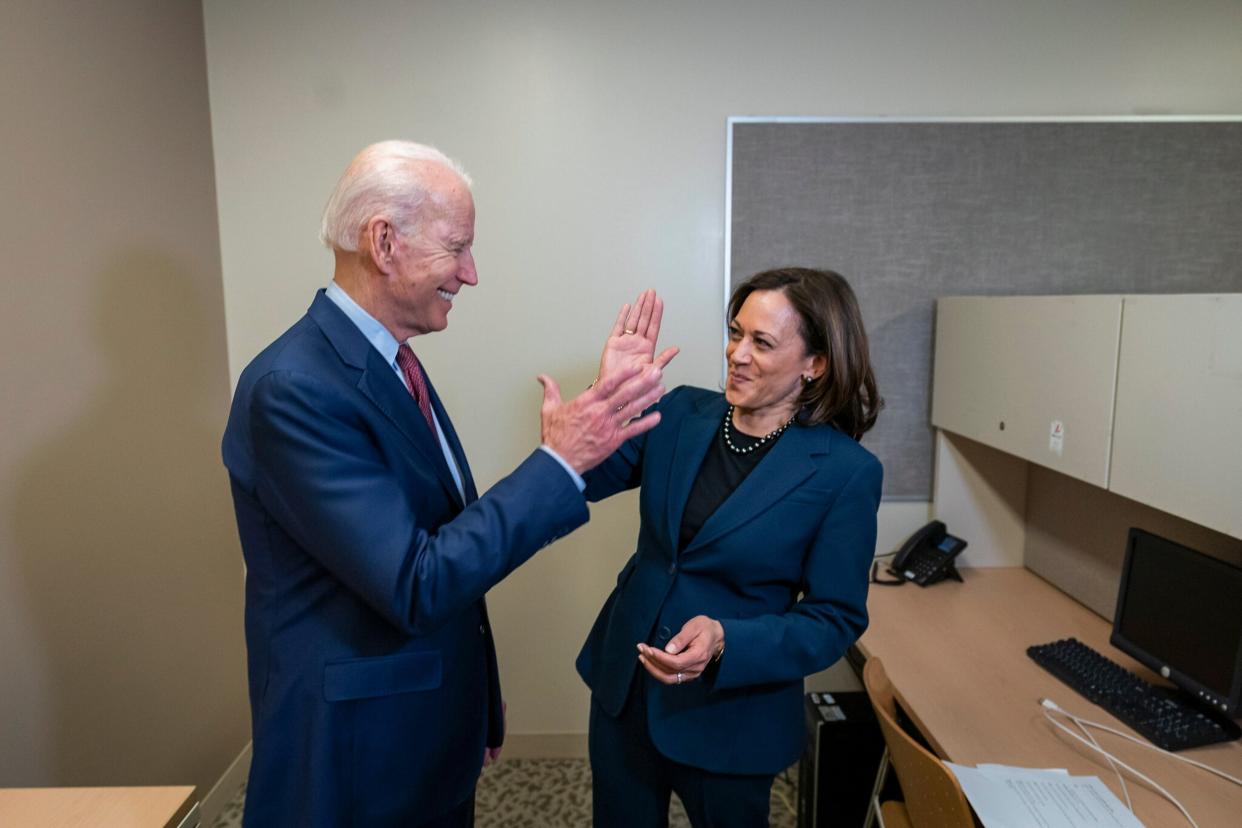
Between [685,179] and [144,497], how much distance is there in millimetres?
1885

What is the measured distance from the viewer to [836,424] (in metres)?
Answer: 1.46

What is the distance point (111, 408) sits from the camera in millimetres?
1897

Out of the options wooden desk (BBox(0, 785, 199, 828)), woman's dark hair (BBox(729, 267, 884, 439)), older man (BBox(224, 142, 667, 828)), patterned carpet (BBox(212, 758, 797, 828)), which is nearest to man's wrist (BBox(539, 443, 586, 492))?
older man (BBox(224, 142, 667, 828))

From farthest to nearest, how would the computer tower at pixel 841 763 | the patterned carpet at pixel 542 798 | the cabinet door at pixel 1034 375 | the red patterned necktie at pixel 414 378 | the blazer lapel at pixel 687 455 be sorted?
the patterned carpet at pixel 542 798
the computer tower at pixel 841 763
the cabinet door at pixel 1034 375
the blazer lapel at pixel 687 455
the red patterned necktie at pixel 414 378

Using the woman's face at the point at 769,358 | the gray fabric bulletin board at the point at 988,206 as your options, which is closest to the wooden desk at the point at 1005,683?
the woman's face at the point at 769,358

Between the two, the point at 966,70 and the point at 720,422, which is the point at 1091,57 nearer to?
the point at 966,70

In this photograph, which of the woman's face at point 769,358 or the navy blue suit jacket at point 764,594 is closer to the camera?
the navy blue suit jacket at point 764,594

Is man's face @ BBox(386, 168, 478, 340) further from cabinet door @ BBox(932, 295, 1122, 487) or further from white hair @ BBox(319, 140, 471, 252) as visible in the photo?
cabinet door @ BBox(932, 295, 1122, 487)

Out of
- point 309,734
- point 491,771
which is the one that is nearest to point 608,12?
A: point 309,734

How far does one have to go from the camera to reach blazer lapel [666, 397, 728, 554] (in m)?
1.38

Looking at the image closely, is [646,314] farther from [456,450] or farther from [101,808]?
[101,808]

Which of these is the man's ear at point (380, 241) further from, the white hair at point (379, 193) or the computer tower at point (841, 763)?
the computer tower at point (841, 763)

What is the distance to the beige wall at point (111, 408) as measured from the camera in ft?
5.31

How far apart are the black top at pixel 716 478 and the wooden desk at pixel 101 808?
91 centimetres
